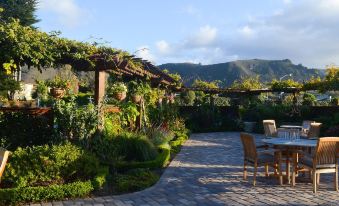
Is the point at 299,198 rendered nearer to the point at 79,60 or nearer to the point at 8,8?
the point at 79,60

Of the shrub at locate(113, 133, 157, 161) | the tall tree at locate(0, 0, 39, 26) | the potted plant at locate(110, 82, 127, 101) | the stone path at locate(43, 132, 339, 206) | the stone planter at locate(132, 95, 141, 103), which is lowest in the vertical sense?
the stone path at locate(43, 132, 339, 206)

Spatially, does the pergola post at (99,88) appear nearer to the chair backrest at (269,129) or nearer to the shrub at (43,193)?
the shrub at (43,193)

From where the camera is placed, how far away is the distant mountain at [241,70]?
52.1 metres

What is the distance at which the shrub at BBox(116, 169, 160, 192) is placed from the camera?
6.39 m

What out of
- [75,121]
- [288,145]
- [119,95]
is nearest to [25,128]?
[75,121]

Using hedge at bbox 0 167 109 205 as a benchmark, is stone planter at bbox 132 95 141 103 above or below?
above

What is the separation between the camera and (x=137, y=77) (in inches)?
480

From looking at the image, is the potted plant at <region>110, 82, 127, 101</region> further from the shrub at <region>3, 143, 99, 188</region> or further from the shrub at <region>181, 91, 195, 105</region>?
the shrub at <region>181, 91, 195, 105</region>

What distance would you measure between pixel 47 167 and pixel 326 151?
176 inches

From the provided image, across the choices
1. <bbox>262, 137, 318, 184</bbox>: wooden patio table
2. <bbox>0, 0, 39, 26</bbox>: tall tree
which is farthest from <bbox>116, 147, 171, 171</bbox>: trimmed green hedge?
<bbox>0, 0, 39, 26</bbox>: tall tree

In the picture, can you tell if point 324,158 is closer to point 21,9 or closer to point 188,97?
point 188,97

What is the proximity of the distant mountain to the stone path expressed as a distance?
4198cm

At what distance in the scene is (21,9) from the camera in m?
31.1

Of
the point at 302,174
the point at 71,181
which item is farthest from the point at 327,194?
the point at 71,181
